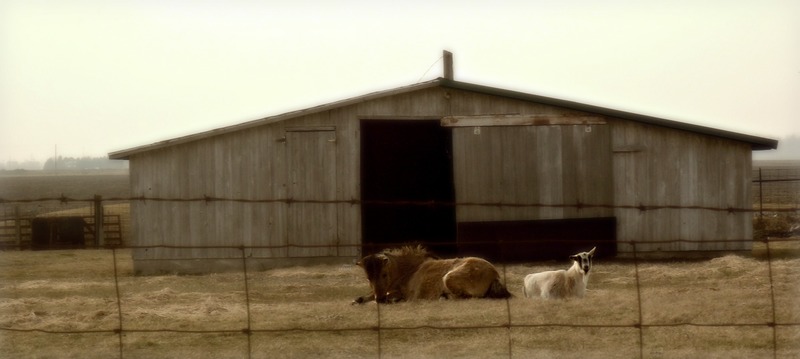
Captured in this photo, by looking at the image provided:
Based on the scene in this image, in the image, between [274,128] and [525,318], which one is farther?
[274,128]

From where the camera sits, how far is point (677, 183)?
68.4 feet

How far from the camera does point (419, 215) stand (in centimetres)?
2738

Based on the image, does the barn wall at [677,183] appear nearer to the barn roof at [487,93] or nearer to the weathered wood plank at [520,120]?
the barn roof at [487,93]

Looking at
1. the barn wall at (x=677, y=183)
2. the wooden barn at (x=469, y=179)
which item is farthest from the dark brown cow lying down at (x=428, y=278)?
the barn wall at (x=677, y=183)

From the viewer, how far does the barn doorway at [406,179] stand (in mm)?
26672

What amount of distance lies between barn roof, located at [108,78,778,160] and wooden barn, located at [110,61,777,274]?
0.04 metres

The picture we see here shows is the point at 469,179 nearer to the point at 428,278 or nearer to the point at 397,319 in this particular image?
the point at 428,278

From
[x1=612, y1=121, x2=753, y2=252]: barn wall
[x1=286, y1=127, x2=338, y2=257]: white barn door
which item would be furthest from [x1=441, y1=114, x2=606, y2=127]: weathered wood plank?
[x1=286, y1=127, x2=338, y2=257]: white barn door

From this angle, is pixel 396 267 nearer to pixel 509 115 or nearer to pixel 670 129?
pixel 509 115

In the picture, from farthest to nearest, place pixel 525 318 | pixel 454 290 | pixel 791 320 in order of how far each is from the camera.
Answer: pixel 454 290
pixel 525 318
pixel 791 320

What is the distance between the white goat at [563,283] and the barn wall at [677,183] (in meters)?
7.21

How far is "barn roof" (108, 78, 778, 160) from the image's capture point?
19984 mm

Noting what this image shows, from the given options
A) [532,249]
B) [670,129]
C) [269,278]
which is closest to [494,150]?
[532,249]

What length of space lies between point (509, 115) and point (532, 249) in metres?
2.63
